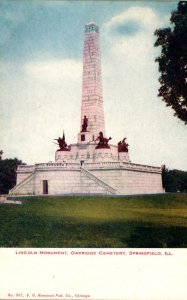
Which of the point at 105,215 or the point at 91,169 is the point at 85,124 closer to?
the point at 91,169

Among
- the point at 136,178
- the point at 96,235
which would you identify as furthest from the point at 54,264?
the point at 136,178

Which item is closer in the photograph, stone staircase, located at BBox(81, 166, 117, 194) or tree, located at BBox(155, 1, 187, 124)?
tree, located at BBox(155, 1, 187, 124)

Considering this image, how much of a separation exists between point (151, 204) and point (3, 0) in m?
4.41

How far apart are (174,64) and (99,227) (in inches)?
123

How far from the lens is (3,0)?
6.05 m

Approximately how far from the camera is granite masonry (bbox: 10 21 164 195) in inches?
522

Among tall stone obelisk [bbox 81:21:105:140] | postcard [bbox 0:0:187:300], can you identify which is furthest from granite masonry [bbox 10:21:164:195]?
postcard [bbox 0:0:187:300]

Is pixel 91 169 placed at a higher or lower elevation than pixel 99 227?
higher

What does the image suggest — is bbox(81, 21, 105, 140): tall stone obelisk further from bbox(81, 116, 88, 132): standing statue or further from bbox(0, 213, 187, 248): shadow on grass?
bbox(0, 213, 187, 248): shadow on grass

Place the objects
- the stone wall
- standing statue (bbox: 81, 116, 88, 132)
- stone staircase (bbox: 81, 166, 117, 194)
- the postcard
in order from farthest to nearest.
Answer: standing statue (bbox: 81, 116, 88, 132), the stone wall, stone staircase (bbox: 81, 166, 117, 194), the postcard

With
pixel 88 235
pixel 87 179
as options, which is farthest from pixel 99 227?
pixel 87 179

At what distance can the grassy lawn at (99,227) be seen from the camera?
5.53 m

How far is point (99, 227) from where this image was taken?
5941mm

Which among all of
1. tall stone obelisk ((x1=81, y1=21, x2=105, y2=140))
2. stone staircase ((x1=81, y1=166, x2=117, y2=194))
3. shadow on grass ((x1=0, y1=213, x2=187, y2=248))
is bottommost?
shadow on grass ((x1=0, y1=213, x2=187, y2=248))
